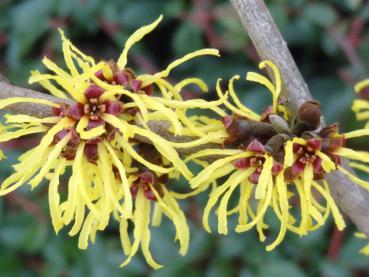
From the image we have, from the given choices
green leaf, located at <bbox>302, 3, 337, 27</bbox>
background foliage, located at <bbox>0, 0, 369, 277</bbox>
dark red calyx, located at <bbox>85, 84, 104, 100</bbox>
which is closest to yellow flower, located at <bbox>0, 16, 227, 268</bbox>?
dark red calyx, located at <bbox>85, 84, 104, 100</bbox>

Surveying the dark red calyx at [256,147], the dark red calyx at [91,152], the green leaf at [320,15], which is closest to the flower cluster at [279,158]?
the dark red calyx at [256,147]

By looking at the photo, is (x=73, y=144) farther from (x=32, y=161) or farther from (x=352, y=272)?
(x=352, y=272)

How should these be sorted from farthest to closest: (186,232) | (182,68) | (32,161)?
(182,68)
(186,232)
(32,161)

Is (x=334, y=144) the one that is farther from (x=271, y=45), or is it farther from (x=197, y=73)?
(x=197, y=73)

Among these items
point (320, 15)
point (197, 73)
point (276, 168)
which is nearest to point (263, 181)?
point (276, 168)

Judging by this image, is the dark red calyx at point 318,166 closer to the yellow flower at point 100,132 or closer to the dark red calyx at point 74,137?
the yellow flower at point 100,132

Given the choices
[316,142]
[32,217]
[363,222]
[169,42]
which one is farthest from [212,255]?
[316,142]
